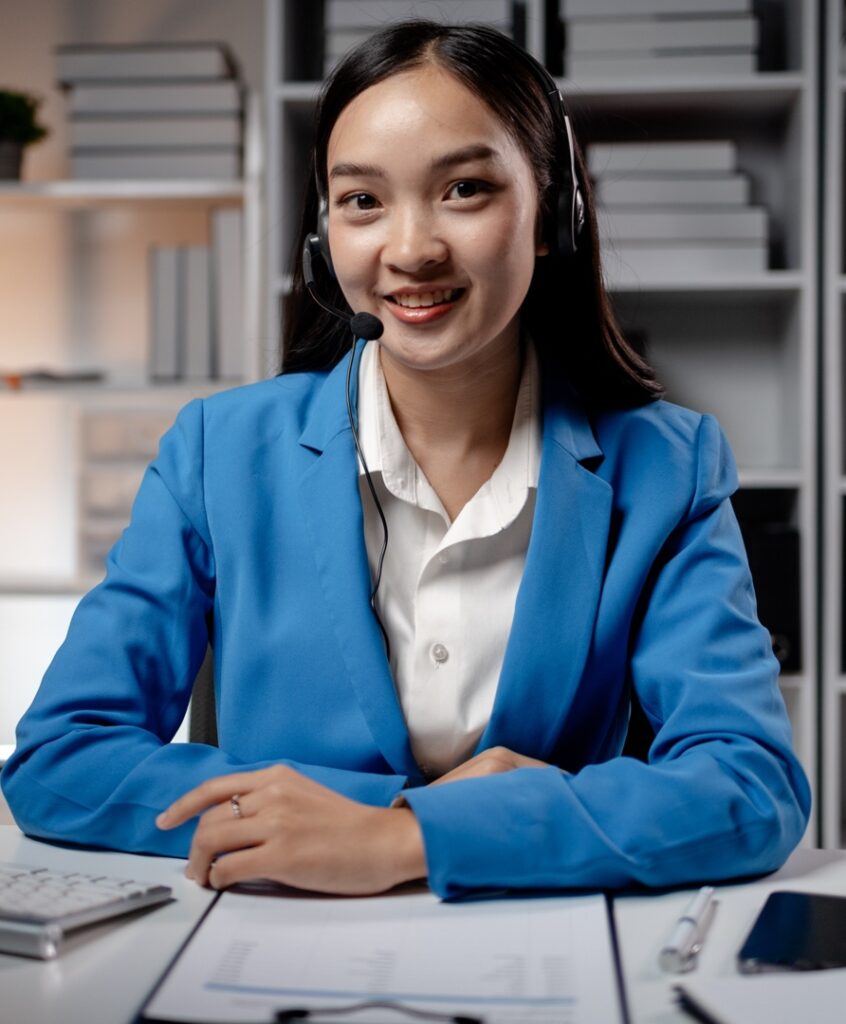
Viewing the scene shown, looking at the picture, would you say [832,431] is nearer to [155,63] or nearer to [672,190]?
[672,190]

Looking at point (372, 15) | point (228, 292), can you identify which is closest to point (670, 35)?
point (372, 15)

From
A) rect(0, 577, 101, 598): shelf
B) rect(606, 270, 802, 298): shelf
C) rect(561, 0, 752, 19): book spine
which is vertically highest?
rect(561, 0, 752, 19): book spine

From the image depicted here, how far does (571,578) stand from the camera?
1179mm

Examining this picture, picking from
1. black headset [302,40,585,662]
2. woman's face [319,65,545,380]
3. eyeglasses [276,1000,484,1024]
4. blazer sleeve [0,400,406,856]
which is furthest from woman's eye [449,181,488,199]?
eyeglasses [276,1000,484,1024]

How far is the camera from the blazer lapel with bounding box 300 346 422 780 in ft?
3.74

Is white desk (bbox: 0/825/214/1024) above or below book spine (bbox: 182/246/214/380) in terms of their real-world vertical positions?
below

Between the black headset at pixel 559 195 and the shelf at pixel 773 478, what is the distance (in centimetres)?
126

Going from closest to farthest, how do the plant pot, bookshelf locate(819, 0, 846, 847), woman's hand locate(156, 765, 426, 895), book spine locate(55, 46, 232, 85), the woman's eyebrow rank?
woman's hand locate(156, 765, 426, 895) → the woman's eyebrow → bookshelf locate(819, 0, 846, 847) → book spine locate(55, 46, 232, 85) → the plant pot

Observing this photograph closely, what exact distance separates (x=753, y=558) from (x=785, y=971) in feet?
5.44

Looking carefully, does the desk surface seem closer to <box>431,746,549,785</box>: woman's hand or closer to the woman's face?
<box>431,746,549,785</box>: woman's hand

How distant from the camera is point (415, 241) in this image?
3.72ft

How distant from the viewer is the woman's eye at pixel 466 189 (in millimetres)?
1148

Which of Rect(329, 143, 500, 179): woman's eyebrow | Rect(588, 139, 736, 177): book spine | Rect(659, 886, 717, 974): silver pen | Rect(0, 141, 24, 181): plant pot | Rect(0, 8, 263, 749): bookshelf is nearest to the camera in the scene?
Rect(659, 886, 717, 974): silver pen

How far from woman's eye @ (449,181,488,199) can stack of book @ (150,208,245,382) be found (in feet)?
5.15
